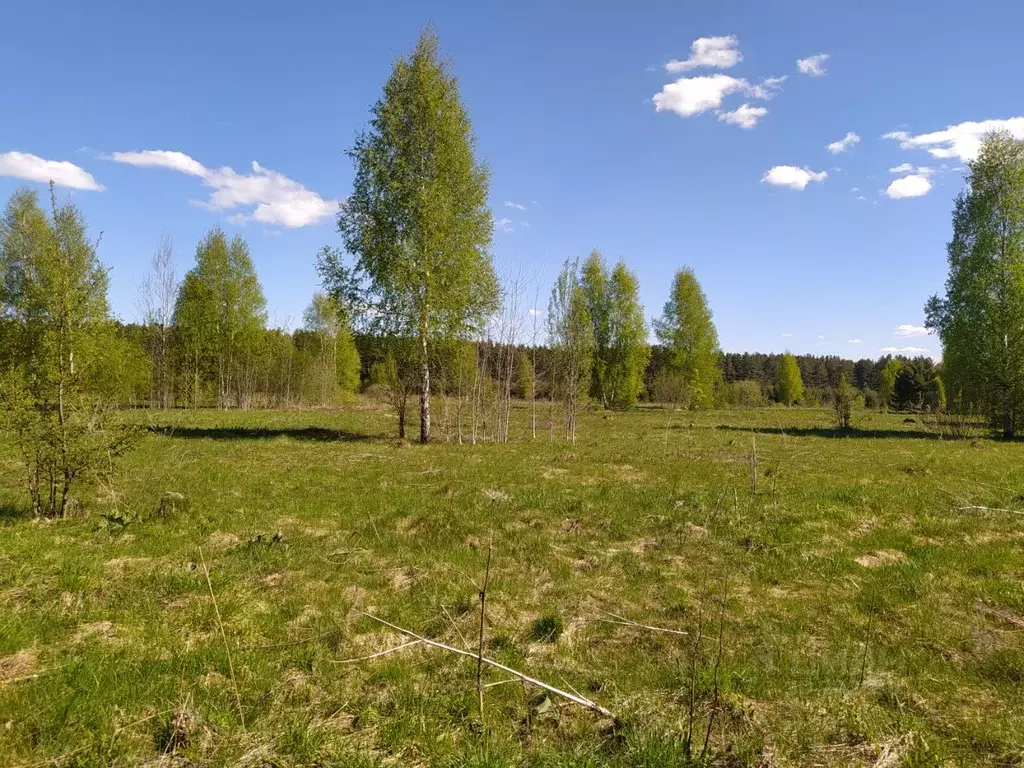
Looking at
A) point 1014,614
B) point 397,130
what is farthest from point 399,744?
point 397,130

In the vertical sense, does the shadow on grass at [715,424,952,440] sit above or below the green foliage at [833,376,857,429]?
below

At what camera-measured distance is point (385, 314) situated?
72.6 ft

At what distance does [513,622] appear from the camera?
19.7 ft

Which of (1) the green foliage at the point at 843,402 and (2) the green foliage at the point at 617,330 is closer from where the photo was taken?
(1) the green foliage at the point at 843,402

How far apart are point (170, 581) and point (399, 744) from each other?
4383 mm

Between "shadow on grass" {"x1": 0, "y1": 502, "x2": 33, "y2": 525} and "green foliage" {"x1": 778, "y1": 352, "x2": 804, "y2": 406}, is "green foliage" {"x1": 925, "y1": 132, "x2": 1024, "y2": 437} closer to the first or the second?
"shadow on grass" {"x1": 0, "y1": 502, "x2": 33, "y2": 525}

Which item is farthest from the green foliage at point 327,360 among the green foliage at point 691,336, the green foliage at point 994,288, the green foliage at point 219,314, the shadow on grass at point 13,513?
→ the green foliage at point 994,288

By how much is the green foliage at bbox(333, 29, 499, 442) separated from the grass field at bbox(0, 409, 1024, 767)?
10.3 m

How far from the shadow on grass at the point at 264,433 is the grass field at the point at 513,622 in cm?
811

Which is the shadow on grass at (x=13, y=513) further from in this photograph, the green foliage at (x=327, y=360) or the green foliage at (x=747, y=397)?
the green foliage at (x=327, y=360)

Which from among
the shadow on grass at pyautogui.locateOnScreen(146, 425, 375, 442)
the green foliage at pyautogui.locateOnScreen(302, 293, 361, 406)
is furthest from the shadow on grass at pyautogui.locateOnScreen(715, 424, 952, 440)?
the green foliage at pyautogui.locateOnScreen(302, 293, 361, 406)

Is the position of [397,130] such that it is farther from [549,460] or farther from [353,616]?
[353,616]

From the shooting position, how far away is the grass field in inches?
142

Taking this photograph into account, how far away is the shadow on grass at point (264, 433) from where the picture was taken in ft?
68.2
